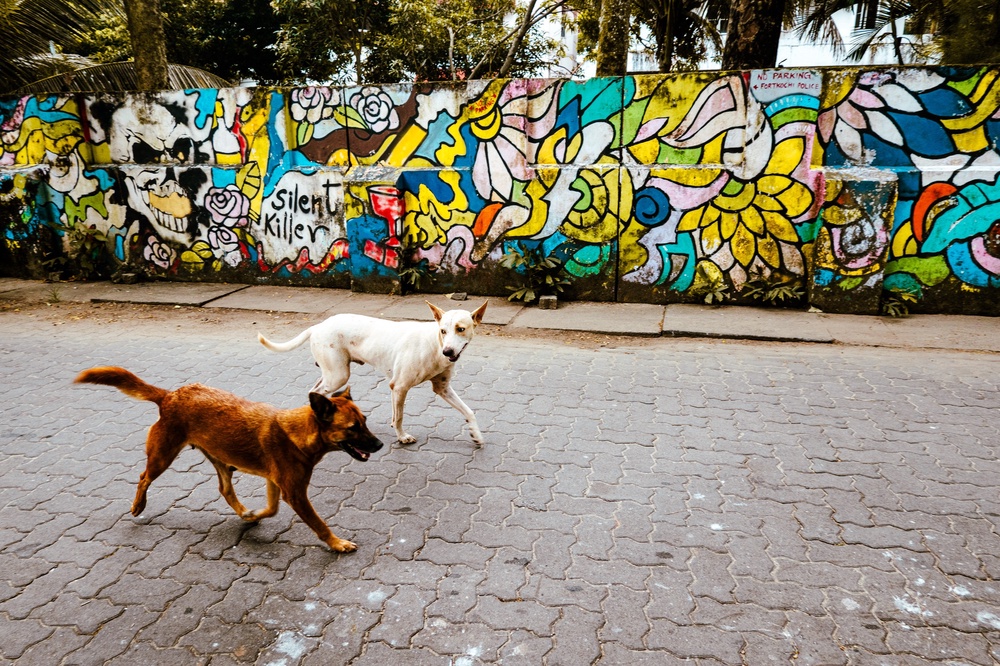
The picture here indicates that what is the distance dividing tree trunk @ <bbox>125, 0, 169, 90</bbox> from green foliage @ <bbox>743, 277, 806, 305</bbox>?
9696 mm

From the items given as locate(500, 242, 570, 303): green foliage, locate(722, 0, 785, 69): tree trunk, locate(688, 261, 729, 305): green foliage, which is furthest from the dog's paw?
locate(722, 0, 785, 69): tree trunk

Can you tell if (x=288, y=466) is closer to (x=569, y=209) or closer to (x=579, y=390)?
(x=579, y=390)

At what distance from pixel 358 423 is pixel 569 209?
6.02 metres

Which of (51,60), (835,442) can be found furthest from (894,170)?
(51,60)

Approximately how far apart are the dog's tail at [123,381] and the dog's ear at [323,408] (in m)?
0.93

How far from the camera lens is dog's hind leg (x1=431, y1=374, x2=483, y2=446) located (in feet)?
14.4

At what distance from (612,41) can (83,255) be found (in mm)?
9623

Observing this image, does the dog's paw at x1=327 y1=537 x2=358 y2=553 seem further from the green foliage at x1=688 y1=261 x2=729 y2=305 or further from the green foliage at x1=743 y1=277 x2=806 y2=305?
the green foliage at x1=743 y1=277 x2=806 y2=305

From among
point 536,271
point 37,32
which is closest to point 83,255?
point 37,32

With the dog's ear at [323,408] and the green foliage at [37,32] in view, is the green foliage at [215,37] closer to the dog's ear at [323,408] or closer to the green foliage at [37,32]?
the green foliage at [37,32]

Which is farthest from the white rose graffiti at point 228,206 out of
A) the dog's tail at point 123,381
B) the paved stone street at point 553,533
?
the dog's tail at point 123,381

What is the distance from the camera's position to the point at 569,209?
835 centimetres

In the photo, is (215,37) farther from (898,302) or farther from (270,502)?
(270,502)

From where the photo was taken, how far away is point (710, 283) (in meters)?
8.16
